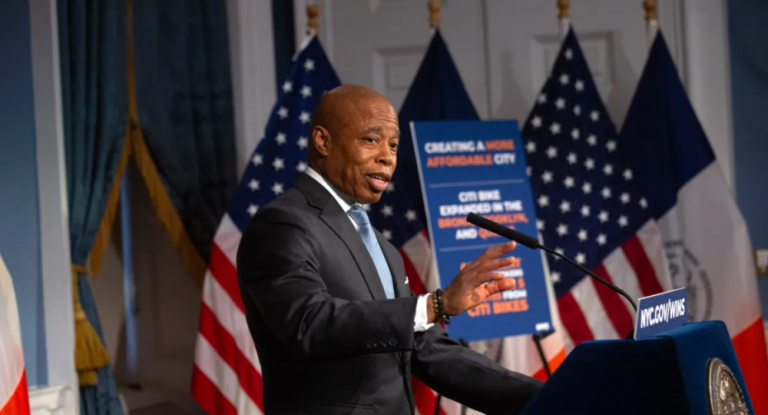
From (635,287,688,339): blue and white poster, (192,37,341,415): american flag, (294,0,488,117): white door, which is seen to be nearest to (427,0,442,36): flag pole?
(294,0,488,117): white door

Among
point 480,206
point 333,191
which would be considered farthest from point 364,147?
point 480,206

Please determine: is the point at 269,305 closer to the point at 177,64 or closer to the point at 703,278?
the point at 177,64

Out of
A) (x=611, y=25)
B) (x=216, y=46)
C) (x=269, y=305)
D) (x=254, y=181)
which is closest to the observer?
(x=269, y=305)

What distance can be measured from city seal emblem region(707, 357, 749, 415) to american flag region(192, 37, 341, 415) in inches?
99.6

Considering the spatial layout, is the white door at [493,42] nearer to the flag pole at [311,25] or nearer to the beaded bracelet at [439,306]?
the flag pole at [311,25]

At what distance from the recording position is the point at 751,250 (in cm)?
441

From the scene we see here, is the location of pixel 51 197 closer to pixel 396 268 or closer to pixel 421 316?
pixel 396 268

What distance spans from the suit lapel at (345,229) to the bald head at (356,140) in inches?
1.8

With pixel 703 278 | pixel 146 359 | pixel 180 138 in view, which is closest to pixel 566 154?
pixel 703 278

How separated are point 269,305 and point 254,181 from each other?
2357mm

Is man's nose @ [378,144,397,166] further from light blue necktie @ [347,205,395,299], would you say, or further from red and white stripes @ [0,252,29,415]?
red and white stripes @ [0,252,29,415]

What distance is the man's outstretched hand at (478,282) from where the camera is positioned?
64.2 inches

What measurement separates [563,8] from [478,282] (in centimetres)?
309

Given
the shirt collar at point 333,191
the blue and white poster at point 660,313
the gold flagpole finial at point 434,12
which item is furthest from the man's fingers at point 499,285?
the gold flagpole finial at point 434,12
